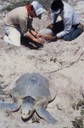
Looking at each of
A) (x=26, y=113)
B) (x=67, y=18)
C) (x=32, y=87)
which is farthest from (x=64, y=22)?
(x=26, y=113)

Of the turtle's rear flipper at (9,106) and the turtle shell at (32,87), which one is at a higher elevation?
the turtle shell at (32,87)

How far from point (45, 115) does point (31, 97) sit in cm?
37

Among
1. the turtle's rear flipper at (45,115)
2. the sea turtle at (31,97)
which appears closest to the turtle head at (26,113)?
the sea turtle at (31,97)

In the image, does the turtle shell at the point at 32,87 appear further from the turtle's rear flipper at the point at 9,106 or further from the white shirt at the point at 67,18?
the white shirt at the point at 67,18

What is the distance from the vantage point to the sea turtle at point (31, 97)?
634 centimetres

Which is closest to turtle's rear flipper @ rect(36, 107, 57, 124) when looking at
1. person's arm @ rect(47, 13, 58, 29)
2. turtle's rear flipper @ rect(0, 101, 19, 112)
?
turtle's rear flipper @ rect(0, 101, 19, 112)

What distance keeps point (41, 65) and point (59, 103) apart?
1136 mm

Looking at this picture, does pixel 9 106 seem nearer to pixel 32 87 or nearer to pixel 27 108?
pixel 27 108

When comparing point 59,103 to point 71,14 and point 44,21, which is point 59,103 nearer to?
point 71,14

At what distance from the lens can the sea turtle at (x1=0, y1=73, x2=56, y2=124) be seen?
250 inches

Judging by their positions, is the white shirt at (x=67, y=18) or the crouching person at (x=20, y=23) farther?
the white shirt at (x=67, y=18)

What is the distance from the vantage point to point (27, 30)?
8.23m

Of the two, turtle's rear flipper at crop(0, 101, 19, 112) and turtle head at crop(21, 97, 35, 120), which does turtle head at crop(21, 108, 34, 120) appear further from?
turtle's rear flipper at crop(0, 101, 19, 112)

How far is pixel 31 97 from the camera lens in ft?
21.3
